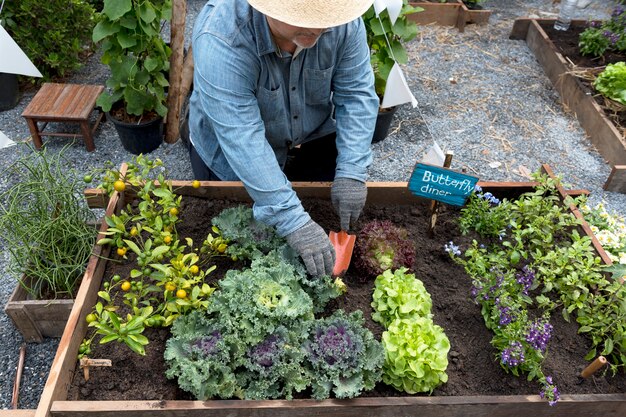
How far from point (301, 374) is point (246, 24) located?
1206mm

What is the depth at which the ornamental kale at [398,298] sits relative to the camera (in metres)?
1.77

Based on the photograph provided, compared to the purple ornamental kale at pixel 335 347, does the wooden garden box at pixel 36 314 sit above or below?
below

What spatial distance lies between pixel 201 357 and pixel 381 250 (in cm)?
82

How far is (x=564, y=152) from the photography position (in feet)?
12.1

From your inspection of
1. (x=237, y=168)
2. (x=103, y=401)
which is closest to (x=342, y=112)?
(x=237, y=168)

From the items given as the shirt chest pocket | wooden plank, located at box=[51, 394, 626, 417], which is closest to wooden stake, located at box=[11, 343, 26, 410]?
wooden plank, located at box=[51, 394, 626, 417]

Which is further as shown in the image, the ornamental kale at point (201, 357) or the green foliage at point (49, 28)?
the green foliage at point (49, 28)

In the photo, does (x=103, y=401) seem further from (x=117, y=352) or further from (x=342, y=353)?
(x=342, y=353)

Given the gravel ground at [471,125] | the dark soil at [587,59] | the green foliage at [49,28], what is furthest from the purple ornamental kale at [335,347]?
the green foliage at [49,28]

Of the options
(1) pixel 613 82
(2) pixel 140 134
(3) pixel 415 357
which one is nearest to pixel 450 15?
(1) pixel 613 82

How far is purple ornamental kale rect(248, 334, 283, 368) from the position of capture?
5.08 feet

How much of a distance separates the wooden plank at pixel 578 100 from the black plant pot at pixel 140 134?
3275 millimetres

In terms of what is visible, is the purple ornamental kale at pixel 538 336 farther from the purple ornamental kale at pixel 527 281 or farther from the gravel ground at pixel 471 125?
the gravel ground at pixel 471 125

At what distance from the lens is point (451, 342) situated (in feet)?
5.91
